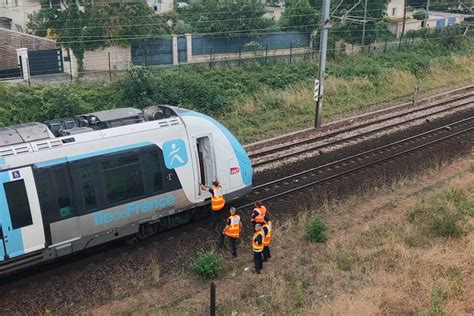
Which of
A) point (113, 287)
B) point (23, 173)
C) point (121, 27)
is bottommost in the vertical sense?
point (113, 287)

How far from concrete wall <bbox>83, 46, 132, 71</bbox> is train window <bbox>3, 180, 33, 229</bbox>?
68.6ft

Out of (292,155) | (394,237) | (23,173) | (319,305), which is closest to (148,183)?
(23,173)

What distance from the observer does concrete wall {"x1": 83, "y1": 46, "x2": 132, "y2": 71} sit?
3077 cm

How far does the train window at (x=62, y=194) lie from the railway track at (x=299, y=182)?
1.61 meters

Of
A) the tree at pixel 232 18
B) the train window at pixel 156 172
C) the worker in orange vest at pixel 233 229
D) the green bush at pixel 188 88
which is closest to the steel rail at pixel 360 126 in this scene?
the green bush at pixel 188 88

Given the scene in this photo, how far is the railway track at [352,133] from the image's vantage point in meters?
20.1

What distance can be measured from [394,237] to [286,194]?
427 centimetres

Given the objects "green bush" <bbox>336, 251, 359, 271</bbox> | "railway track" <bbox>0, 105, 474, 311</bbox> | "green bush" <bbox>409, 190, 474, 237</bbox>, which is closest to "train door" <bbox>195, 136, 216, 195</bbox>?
"railway track" <bbox>0, 105, 474, 311</bbox>

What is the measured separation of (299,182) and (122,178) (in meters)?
7.23

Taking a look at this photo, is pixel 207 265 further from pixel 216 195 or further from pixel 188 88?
pixel 188 88

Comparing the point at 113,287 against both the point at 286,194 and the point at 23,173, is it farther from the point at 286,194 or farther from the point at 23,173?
the point at 286,194

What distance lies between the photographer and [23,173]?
10.5 meters

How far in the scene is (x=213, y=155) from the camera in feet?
44.1

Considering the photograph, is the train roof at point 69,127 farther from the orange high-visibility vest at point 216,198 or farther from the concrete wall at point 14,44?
the concrete wall at point 14,44
